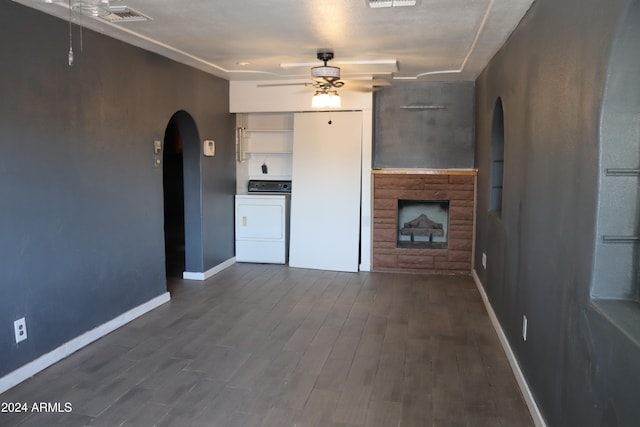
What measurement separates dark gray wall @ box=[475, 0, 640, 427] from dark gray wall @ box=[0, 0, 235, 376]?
3.00 meters

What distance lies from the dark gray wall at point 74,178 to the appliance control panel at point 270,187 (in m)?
1.87

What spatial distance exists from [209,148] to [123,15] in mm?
2314

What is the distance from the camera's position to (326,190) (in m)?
5.98

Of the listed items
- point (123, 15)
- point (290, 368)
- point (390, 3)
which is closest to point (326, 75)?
point (390, 3)

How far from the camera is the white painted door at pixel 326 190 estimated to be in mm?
5891

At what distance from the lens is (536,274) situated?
8.73ft

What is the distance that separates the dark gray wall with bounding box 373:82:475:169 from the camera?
6.02 metres

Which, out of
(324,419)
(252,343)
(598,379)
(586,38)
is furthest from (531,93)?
(252,343)

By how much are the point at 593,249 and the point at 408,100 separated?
4.60 metres

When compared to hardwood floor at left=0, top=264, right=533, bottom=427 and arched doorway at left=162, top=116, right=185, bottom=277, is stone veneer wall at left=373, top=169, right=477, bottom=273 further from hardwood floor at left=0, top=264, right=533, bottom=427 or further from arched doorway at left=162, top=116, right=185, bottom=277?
arched doorway at left=162, top=116, right=185, bottom=277

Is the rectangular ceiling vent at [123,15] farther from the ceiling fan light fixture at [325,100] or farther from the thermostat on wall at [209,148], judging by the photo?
the thermostat on wall at [209,148]

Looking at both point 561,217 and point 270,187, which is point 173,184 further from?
point 561,217

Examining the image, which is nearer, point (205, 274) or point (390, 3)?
point (390, 3)

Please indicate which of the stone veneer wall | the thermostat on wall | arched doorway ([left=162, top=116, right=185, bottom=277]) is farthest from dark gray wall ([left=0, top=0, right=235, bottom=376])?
arched doorway ([left=162, top=116, right=185, bottom=277])
